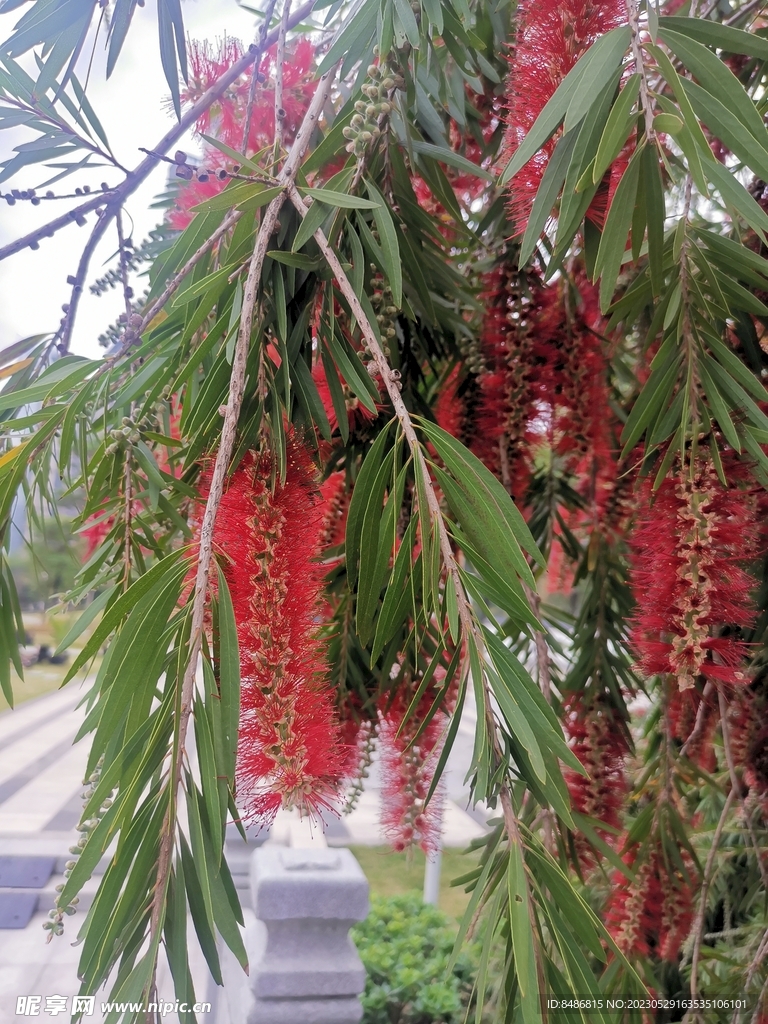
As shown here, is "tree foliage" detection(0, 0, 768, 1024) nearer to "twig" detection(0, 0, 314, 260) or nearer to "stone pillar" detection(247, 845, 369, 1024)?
"twig" detection(0, 0, 314, 260)

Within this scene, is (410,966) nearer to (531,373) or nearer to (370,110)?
(531,373)

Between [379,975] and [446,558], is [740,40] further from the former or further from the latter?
[379,975]

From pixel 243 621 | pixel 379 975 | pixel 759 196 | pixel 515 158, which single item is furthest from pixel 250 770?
pixel 379 975

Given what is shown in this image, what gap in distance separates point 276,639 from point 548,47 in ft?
1.03

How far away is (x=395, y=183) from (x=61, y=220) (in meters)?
0.19

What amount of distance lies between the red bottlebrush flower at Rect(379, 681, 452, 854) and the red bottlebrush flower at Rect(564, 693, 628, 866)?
0.52ft

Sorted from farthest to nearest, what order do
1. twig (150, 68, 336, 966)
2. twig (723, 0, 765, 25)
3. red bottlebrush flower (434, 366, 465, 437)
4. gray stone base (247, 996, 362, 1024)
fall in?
gray stone base (247, 996, 362, 1024) → red bottlebrush flower (434, 366, 465, 437) → twig (723, 0, 765, 25) → twig (150, 68, 336, 966)

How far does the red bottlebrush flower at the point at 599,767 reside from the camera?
569 mm

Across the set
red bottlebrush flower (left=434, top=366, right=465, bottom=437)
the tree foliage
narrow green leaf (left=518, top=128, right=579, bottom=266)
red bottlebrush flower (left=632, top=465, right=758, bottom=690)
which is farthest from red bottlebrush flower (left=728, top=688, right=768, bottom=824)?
narrow green leaf (left=518, top=128, right=579, bottom=266)

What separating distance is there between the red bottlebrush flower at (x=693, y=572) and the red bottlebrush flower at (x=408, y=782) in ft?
0.49

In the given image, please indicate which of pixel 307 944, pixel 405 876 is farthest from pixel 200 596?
pixel 405 876

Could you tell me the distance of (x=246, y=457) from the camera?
33 centimetres

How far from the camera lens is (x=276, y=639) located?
28cm

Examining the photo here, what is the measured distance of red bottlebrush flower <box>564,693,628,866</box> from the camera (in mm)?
569
